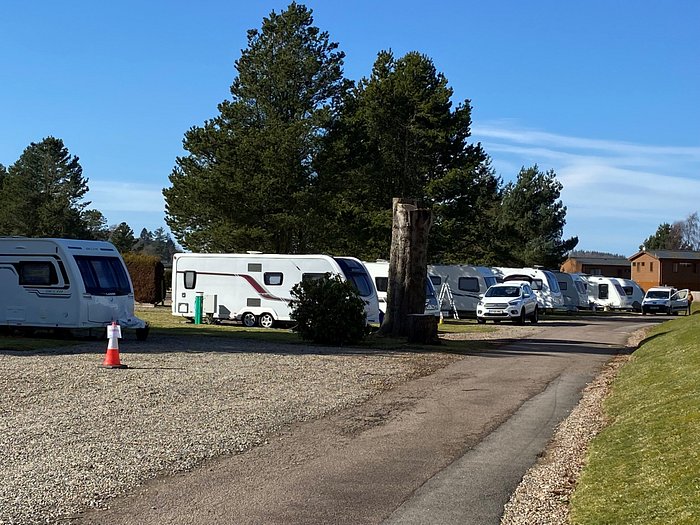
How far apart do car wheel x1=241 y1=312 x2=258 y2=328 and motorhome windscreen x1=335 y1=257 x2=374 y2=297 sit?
3642 mm

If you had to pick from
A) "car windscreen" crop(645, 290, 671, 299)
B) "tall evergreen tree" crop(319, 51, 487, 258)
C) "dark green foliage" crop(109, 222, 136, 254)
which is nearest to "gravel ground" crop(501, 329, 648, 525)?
"tall evergreen tree" crop(319, 51, 487, 258)

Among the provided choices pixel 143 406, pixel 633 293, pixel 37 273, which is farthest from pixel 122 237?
pixel 143 406

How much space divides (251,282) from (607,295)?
33330 millimetres

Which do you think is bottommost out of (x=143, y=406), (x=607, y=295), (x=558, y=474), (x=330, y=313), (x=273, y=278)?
(x=558, y=474)

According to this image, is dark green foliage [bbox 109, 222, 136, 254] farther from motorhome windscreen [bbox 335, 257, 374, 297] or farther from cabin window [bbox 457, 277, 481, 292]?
motorhome windscreen [bbox 335, 257, 374, 297]

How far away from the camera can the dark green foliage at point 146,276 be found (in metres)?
43.3

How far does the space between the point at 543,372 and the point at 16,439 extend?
11.3 metres

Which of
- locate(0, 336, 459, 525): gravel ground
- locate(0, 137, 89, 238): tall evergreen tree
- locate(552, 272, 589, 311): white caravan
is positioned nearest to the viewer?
locate(0, 336, 459, 525): gravel ground

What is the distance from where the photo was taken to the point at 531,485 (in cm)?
823

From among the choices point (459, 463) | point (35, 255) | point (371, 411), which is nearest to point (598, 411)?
point (371, 411)

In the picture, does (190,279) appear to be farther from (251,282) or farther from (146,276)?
(146,276)

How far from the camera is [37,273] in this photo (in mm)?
22875

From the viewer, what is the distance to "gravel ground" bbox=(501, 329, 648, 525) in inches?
281

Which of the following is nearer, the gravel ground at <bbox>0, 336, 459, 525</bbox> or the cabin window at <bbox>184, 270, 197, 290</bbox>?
the gravel ground at <bbox>0, 336, 459, 525</bbox>
